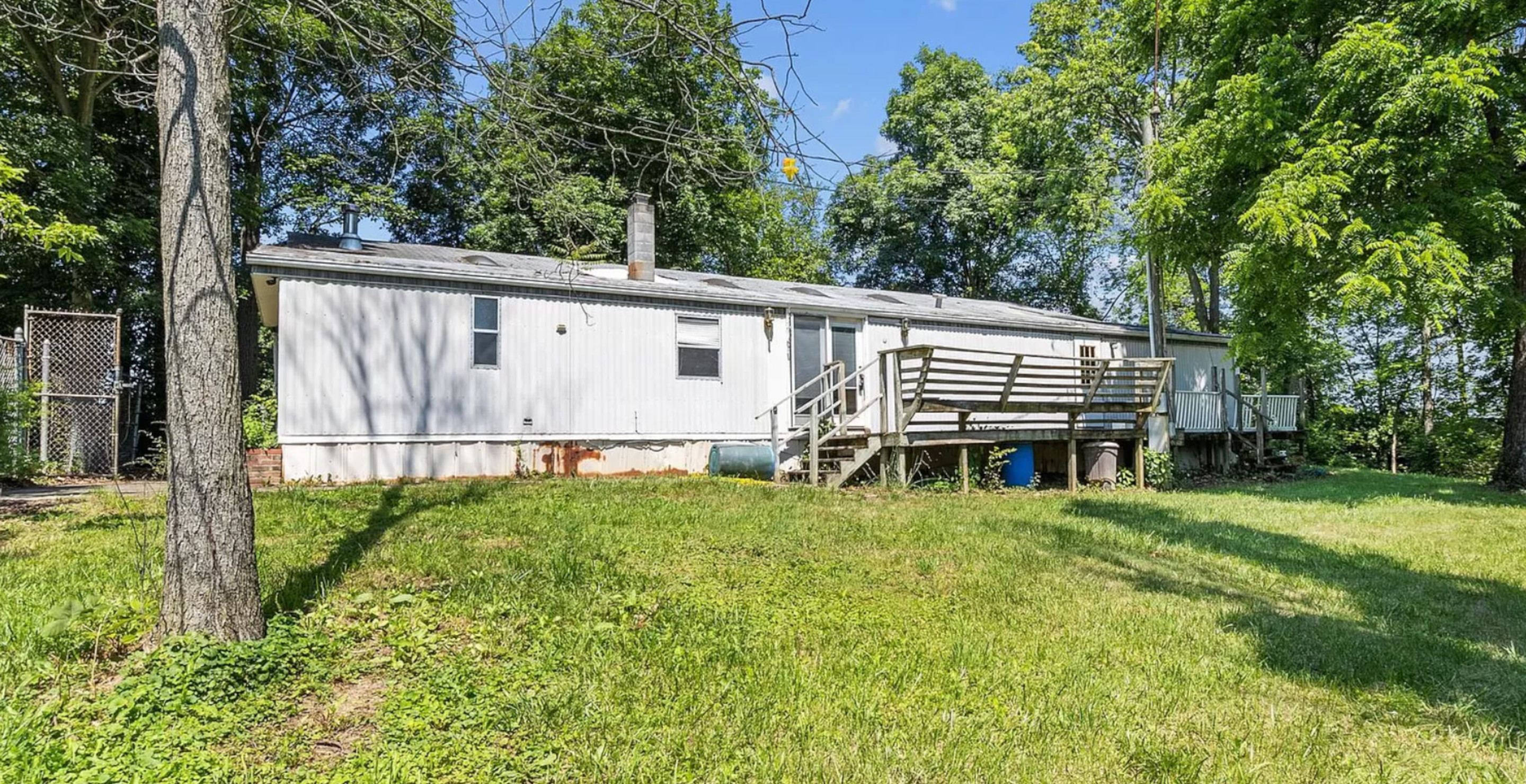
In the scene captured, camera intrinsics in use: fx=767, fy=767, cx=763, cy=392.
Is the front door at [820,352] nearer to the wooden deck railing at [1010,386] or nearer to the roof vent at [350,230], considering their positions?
the wooden deck railing at [1010,386]

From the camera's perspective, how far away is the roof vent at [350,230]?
35.5ft

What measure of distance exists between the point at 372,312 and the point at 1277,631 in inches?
384

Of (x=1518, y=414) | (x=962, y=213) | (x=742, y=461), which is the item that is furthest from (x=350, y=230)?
(x=962, y=213)

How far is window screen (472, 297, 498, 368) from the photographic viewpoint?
10.3 metres

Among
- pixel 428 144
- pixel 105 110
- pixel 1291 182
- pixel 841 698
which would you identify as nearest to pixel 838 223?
pixel 1291 182

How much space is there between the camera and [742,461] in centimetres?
1120

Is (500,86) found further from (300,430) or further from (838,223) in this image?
(838,223)

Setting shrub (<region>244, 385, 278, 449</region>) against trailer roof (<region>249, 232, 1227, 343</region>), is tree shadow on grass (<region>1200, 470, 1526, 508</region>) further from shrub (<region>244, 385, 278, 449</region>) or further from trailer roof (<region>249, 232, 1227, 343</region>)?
shrub (<region>244, 385, 278, 449</region>)

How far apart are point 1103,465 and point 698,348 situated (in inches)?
264

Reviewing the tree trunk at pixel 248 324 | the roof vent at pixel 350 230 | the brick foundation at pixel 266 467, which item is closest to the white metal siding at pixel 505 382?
the brick foundation at pixel 266 467

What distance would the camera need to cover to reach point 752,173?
3518 mm

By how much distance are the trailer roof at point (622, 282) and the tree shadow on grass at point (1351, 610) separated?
18.1ft

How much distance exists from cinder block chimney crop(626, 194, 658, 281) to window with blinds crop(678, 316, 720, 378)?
3.09 feet

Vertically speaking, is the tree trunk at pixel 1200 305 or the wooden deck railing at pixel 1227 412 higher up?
the tree trunk at pixel 1200 305
